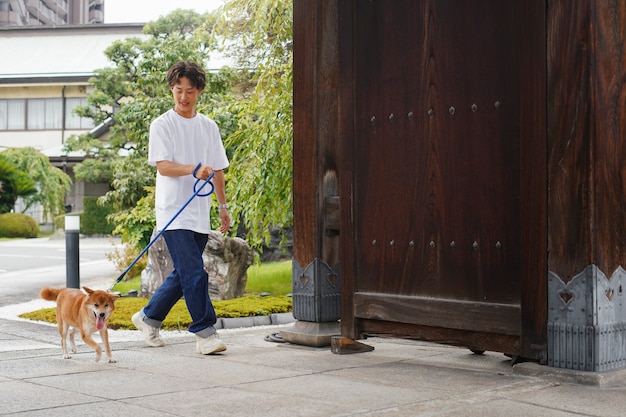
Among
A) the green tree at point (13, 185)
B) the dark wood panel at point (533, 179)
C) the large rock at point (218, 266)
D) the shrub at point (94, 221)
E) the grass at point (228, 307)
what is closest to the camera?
the dark wood panel at point (533, 179)

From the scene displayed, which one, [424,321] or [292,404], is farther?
[424,321]

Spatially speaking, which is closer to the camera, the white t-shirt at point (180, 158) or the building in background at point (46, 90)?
the white t-shirt at point (180, 158)

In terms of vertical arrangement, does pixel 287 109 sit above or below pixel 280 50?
below

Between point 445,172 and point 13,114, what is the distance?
43532 mm

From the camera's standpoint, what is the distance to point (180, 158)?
610 centimetres

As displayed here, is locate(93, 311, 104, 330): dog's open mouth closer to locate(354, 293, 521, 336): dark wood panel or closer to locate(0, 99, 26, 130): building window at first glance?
locate(354, 293, 521, 336): dark wood panel

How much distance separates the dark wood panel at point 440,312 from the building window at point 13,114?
42.4m

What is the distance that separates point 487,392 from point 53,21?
70.8 metres

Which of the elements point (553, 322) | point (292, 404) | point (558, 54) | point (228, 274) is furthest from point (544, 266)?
point (228, 274)

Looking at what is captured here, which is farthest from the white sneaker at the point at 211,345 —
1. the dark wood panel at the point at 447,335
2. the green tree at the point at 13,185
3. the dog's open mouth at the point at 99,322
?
the green tree at the point at 13,185

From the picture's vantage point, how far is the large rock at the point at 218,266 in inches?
391

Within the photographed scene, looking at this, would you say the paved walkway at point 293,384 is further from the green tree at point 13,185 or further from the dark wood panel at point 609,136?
the green tree at point 13,185

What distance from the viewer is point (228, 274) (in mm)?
9977

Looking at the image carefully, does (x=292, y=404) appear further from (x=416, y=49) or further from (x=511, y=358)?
(x=416, y=49)
